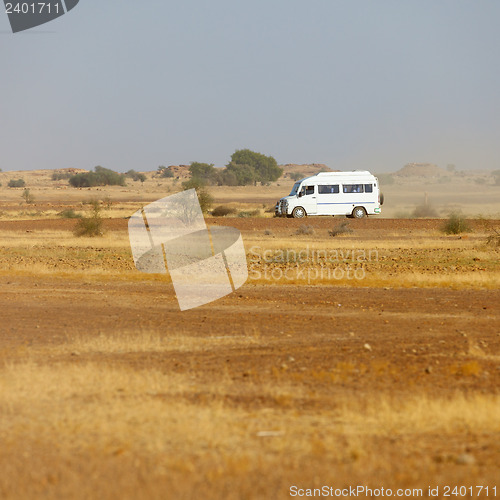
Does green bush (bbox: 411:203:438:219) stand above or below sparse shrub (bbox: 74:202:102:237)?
below

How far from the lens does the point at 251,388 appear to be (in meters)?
8.45

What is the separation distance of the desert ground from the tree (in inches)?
4416

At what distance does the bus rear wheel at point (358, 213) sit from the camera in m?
42.8

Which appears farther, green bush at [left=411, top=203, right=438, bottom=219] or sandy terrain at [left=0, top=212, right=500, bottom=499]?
green bush at [left=411, top=203, right=438, bottom=219]

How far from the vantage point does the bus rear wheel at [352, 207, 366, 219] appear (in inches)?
1683

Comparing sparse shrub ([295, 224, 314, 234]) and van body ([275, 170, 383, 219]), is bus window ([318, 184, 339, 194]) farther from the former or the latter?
sparse shrub ([295, 224, 314, 234])

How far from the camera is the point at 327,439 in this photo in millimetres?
6508

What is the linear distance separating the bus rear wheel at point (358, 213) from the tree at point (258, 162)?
87924 millimetres

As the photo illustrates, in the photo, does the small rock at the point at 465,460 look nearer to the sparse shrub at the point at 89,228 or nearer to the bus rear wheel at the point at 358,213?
the sparse shrub at the point at 89,228

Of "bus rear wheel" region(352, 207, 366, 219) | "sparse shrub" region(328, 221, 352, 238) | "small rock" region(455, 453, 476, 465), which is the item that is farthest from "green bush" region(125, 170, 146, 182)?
"small rock" region(455, 453, 476, 465)

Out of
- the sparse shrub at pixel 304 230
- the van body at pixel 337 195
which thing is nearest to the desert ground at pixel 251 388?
the sparse shrub at pixel 304 230

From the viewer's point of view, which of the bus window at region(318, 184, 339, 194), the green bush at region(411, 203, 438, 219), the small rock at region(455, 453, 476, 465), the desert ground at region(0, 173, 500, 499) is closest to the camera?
the desert ground at region(0, 173, 500, 499)

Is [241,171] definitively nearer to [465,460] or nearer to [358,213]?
[358,213]

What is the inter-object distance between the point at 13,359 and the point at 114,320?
3.74 m
